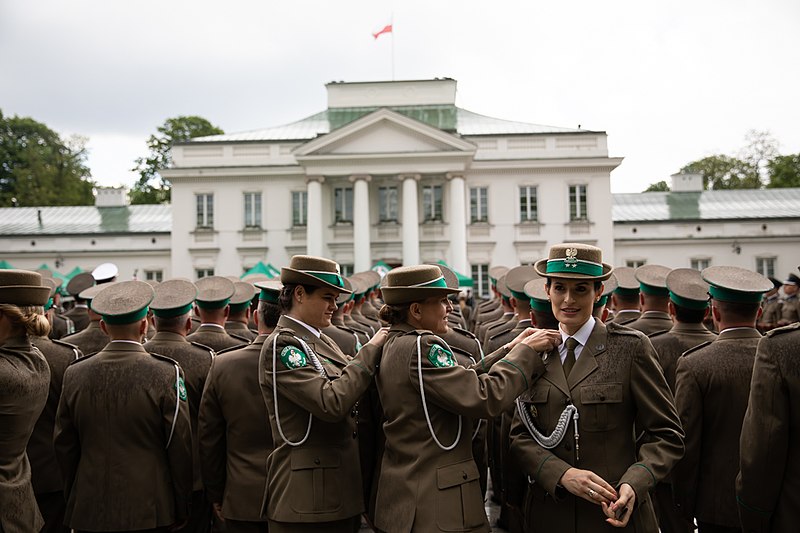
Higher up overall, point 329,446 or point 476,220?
point 476,220

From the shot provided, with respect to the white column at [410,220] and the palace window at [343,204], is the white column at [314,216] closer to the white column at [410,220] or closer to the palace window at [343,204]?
the palace window at [343,204]

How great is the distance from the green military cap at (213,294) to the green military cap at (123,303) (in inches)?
68.1

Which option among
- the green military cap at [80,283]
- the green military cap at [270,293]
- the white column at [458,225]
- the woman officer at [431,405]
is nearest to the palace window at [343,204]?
the white column at [458,225]

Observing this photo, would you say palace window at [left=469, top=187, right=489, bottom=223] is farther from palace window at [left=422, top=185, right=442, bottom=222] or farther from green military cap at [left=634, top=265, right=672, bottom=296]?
green military cap at [left=634, top=265, right=672, bottom=296]

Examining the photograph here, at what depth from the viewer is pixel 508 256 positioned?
129 feet

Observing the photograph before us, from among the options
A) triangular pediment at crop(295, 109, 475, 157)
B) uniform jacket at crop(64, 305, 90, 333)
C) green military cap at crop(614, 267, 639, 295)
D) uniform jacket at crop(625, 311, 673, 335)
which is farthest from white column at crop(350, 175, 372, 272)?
uniform jacket at crop(625, 311, 673, 335)

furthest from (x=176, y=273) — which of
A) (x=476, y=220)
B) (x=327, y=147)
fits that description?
(x=476, y=220)

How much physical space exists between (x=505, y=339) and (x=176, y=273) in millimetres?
34830

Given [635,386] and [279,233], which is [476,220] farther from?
[635,386]

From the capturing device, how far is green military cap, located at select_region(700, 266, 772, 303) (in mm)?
4617

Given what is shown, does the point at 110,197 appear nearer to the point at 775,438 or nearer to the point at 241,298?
the point at 241,298

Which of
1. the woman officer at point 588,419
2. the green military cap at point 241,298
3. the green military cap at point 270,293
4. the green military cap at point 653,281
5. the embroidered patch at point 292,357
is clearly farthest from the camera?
the green military cap at point 241,298

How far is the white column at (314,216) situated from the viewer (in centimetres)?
3766

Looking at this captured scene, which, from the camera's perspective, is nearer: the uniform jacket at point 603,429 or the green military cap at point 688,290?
the uniform jacket at point 603,429
